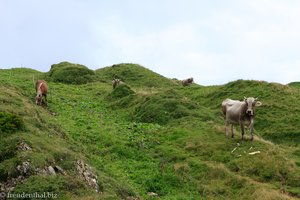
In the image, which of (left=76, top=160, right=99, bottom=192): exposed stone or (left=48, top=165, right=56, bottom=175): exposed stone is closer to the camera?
(left=48, top=165, right=56, bottom=175): exposed stone

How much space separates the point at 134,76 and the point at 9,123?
3952cm

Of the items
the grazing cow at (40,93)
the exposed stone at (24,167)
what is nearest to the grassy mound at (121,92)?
the grazing cow at (40,93)

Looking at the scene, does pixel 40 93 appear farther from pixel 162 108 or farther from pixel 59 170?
pixel 59 170

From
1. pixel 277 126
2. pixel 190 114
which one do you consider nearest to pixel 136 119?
pixel 190 114

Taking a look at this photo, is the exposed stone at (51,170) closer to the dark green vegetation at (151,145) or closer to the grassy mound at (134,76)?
the dark green vegetation at (151,145)

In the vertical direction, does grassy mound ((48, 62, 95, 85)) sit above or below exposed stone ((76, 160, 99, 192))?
above

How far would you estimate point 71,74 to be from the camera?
49938 mm

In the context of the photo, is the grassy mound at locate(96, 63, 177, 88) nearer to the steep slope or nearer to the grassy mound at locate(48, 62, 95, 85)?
the grassy mound at locate(48, 62, 95, 85)

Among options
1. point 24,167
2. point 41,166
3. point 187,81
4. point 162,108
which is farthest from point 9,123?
point 187,81

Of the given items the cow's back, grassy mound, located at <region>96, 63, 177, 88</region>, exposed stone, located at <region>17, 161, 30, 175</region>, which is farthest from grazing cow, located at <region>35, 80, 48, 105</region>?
grassy mound, located at <region>96, 63, 177, 88</region>

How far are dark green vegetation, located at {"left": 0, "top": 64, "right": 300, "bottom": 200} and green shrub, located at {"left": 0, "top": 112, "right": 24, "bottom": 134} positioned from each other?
17 centimetres

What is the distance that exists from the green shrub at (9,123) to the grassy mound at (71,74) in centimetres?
3081

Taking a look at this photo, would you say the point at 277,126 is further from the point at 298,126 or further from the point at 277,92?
the point at 277,92

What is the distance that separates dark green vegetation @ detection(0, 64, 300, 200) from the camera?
1602cm
